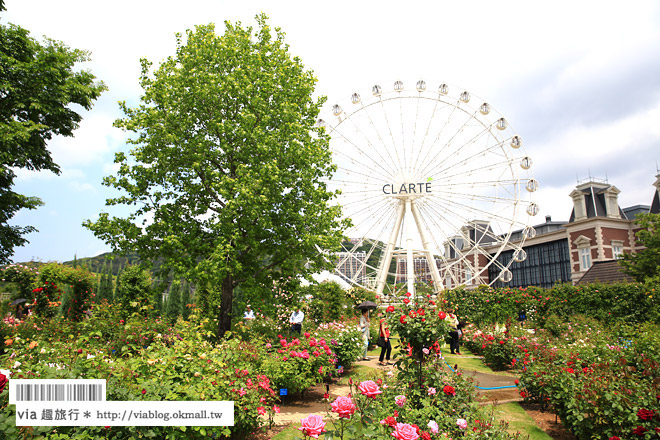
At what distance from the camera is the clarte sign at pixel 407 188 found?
25.7 meters

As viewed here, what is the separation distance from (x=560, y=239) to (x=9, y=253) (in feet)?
218

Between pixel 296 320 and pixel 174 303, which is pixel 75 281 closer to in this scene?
pixel 296 320

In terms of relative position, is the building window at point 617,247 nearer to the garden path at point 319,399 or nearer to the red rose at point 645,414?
the garden path at point 319,399

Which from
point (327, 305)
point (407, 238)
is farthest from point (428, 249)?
point (327, 305)

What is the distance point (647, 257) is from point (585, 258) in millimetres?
23946

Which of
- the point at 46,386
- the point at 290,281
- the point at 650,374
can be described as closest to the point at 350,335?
the point at 290,281

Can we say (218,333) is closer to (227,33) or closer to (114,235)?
(114,235)

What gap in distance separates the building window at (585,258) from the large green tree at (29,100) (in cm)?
5040

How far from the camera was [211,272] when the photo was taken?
990cm

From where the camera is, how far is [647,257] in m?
23.8

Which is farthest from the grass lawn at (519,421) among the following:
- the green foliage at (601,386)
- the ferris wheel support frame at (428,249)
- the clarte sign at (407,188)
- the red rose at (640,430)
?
the clarte sign at (407,188)

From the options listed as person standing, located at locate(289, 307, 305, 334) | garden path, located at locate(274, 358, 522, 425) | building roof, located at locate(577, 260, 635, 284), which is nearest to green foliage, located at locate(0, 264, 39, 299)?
person standing, located at locate(289, 307, 305, 334)

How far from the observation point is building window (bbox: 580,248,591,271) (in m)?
44.7

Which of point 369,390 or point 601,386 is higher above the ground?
point 369,390
